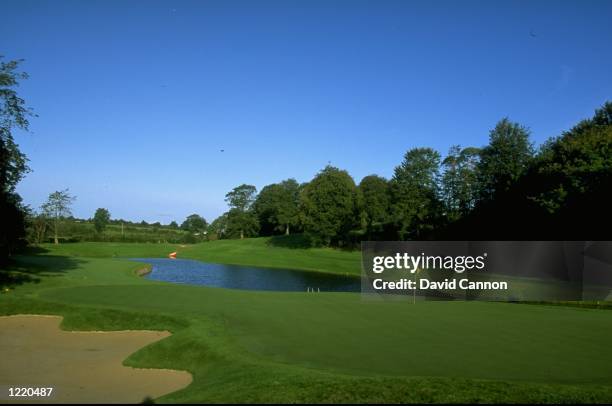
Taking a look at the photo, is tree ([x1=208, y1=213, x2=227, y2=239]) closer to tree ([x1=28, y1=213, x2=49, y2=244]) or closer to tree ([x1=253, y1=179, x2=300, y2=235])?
tree ([x1=253, y1=179, x2=300, y2=235])

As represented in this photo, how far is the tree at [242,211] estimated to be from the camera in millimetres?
104500

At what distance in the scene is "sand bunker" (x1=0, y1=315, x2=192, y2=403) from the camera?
852 centimetres

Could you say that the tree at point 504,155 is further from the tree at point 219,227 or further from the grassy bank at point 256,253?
the tree at point 219,227

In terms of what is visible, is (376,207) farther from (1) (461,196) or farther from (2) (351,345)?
(2) (351,345)

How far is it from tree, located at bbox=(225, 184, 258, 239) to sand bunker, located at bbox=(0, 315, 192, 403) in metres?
89.3

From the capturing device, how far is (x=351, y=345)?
10430 mm

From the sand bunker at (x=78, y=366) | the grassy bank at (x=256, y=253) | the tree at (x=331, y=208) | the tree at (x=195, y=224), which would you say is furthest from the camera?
the tree at (x=195, y=224)

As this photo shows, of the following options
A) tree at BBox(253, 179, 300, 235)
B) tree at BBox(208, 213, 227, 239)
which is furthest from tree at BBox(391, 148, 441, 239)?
tree at BBox(208, 213, 227, 239)

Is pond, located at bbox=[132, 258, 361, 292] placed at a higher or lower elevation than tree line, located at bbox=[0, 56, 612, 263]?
lower

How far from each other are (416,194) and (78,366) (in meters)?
52.2

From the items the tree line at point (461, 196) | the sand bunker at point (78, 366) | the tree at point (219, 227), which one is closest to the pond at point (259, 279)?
the tree line at point (461, 196)

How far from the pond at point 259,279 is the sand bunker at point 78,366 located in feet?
77.2

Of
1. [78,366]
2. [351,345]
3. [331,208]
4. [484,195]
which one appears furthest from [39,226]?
[351,345]

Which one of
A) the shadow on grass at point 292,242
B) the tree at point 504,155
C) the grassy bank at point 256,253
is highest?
the tree at point 504,155
